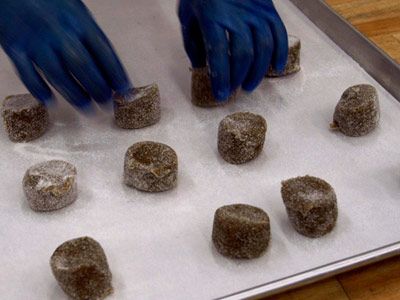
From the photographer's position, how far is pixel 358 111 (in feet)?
4.74

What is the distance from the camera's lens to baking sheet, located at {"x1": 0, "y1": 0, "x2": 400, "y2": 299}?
3.83ft

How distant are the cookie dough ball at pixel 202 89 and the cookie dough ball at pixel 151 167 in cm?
25

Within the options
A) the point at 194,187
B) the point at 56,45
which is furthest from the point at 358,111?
the point at 56,45

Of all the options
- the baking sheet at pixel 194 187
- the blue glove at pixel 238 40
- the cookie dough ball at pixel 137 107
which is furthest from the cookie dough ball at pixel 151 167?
the blue glove at pixel 238 40

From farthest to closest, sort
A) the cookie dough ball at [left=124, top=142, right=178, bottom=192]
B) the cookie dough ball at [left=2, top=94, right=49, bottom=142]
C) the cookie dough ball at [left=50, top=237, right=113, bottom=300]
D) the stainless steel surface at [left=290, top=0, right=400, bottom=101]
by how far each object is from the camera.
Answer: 1. the stainless steel surface at [left=290, top=0, right=400, bottom=101]
2. the cookie dough ball at [left=2, top=94, right=49, bottom=142]
3. the cookie dough ball at [left=124, top=142, right=178, bottom=192]
4. the cookie dough ball at [left=50, top=237, right=113, bottom=300]

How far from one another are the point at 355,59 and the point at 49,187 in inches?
34.5

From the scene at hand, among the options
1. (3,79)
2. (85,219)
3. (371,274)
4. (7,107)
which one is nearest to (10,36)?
(7,107)

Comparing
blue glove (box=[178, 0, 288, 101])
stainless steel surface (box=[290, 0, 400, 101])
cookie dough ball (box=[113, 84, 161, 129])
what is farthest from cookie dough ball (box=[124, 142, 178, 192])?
stainless steel surface (box=[290, 0, 400, 101])

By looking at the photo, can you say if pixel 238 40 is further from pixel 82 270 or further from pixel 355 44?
pixel 82 270

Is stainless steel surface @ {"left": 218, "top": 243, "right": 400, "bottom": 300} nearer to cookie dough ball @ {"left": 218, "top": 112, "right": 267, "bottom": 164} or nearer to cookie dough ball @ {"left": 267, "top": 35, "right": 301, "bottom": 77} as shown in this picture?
cookie dough ball @ {"left": 218, "top": 112, "right": 267, "bottom": 164}

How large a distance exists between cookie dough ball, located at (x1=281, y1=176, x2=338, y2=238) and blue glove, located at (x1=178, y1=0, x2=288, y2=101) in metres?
0.36

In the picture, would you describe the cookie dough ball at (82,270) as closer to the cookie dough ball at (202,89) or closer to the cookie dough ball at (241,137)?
the cookie dough ball at (241,137)

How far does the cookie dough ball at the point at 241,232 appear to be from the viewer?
45.5 inches

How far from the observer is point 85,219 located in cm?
128
